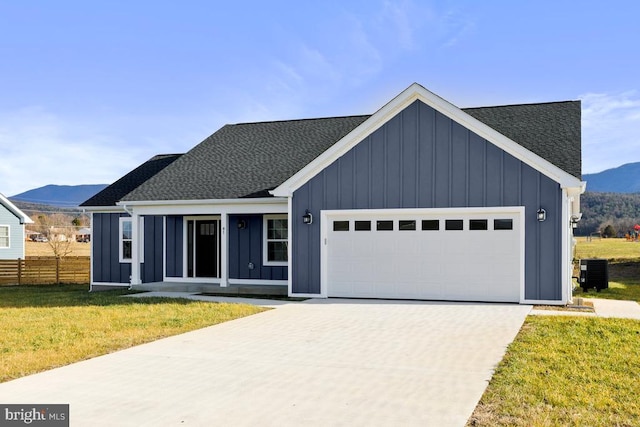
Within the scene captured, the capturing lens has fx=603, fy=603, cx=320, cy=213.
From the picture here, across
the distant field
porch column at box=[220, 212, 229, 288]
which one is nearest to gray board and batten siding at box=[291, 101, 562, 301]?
porch column at box=[220, 212, 229, 288]

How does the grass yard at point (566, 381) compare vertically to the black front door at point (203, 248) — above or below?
below

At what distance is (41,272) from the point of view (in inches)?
961

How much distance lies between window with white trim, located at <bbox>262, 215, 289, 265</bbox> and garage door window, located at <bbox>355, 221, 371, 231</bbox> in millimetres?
2842

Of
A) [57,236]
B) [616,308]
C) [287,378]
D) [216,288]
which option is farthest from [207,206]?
[57,236]

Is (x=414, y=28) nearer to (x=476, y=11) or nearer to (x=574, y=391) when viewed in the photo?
(x=476, y=11)

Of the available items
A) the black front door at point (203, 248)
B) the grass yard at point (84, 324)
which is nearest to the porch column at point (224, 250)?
the black front door at point (203, 248)

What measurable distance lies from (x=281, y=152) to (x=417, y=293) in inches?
272

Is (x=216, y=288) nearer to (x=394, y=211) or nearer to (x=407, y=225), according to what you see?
(x=394, y=211)

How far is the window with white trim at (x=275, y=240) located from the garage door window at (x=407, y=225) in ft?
12.8

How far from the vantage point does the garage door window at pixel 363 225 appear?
15.7 m

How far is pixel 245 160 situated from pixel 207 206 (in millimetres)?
2532

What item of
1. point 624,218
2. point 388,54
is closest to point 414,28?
point 388,54

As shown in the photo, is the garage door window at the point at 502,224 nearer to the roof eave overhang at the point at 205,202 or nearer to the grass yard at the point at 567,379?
the grass yard at the point at 567,379

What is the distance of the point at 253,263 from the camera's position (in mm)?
18078
